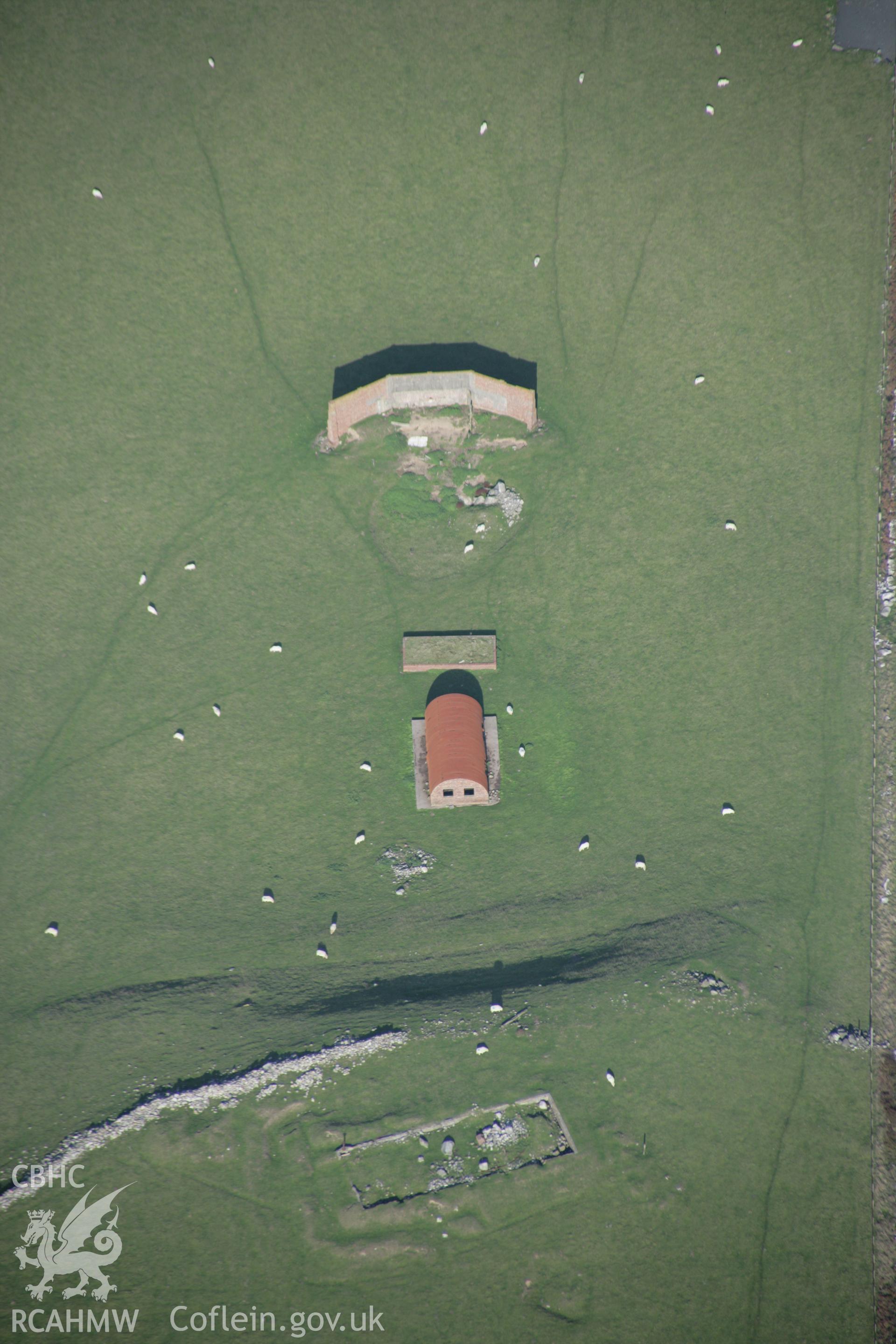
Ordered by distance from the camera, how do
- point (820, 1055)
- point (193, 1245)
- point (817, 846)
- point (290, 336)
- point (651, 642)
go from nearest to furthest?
point (193, 1245) < point (820, 1055) < point (817, 846) < point (651, 642) < point (290, 336)

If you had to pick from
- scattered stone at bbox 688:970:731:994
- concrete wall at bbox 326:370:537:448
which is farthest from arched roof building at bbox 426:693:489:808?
concrete wall at bbox 326:370:537:448

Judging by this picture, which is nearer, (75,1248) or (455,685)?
(75,1248)

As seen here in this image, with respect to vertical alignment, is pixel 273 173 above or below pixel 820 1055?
above

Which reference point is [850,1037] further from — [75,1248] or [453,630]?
[75,1248]

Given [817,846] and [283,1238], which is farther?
[817,846]

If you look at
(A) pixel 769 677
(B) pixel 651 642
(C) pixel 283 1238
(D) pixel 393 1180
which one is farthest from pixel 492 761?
(C) pixel 283 1238

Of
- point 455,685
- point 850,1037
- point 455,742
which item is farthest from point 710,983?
point 455,685

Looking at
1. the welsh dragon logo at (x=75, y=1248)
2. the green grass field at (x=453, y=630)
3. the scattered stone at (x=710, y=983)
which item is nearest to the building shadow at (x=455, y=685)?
the green grass field at (x=453, y=630)

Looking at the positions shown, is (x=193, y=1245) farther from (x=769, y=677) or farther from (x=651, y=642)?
(x=769, y=677)
